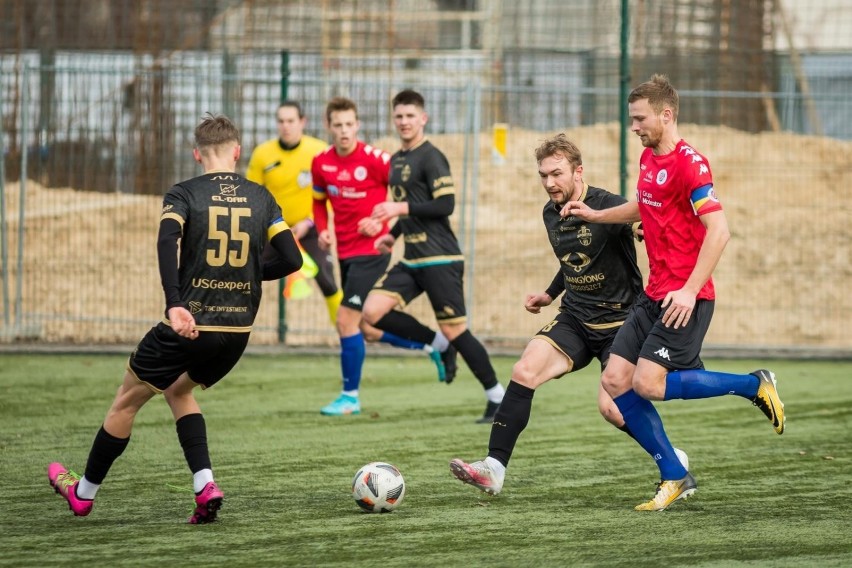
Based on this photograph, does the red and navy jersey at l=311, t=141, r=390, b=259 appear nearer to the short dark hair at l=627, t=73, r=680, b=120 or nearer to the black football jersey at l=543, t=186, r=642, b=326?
the black football jersey at l=543, t=186, r=642, b=326

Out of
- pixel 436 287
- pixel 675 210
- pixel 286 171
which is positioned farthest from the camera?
pixel 286 171

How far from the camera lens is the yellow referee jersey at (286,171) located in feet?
37.6

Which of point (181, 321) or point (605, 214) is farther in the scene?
point (605, 214)

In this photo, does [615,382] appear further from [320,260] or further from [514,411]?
[320,260]

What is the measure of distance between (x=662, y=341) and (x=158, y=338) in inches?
90.4

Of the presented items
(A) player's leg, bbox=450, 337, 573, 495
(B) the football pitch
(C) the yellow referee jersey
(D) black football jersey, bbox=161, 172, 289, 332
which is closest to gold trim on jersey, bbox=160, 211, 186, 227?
(D) black football jersey, bbox=161, 172, 289, 332

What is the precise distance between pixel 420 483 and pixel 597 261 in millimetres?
1478

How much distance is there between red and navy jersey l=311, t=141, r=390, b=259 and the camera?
9938 mm

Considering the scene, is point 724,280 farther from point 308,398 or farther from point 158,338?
point 158,338

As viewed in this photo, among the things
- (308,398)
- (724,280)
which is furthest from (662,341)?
(724,280)

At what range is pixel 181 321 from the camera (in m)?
5.70

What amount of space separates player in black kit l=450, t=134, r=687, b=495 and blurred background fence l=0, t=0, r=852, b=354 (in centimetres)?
643

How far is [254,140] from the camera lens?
16328 mm

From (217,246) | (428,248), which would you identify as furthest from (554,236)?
(428,248)
